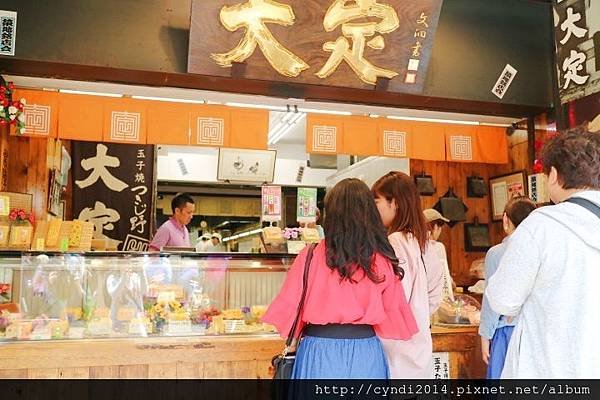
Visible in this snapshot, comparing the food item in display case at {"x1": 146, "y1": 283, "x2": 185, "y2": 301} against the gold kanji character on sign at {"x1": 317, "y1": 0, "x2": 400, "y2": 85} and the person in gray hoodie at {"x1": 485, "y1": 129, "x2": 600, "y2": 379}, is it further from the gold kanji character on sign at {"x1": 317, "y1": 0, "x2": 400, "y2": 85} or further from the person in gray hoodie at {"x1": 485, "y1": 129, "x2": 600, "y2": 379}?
the person in gray hoodie at {"x1": 485, "y1": 129, "x2": 600, "y2": 379}

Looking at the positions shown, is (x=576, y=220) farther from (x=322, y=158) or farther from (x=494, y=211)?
(x=322, y=158)

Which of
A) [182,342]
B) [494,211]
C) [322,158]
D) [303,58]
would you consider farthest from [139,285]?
[322,158]

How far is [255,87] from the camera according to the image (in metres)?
5.65

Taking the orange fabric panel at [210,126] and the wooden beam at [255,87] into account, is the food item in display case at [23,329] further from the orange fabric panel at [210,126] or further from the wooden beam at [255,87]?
the orange fabric panel at [210,126]

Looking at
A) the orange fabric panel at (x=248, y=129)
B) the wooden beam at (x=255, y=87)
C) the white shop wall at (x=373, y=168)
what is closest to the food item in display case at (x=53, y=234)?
the wooden beam at (x=255, y=87)

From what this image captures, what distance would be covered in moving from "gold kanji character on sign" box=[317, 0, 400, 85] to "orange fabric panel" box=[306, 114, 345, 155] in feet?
2.94

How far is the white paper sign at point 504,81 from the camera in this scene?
625 centimetres

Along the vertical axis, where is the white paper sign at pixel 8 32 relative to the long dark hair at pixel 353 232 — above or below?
above

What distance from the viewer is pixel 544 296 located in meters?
2.09

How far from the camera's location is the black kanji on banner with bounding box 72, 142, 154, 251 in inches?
315

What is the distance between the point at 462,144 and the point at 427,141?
1.65 feet

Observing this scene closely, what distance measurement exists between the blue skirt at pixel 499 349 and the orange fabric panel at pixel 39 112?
14.6 ft

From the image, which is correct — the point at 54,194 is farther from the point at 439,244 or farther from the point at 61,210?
the point at 439,244

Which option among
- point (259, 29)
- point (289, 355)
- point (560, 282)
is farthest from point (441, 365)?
point (259, 29)
